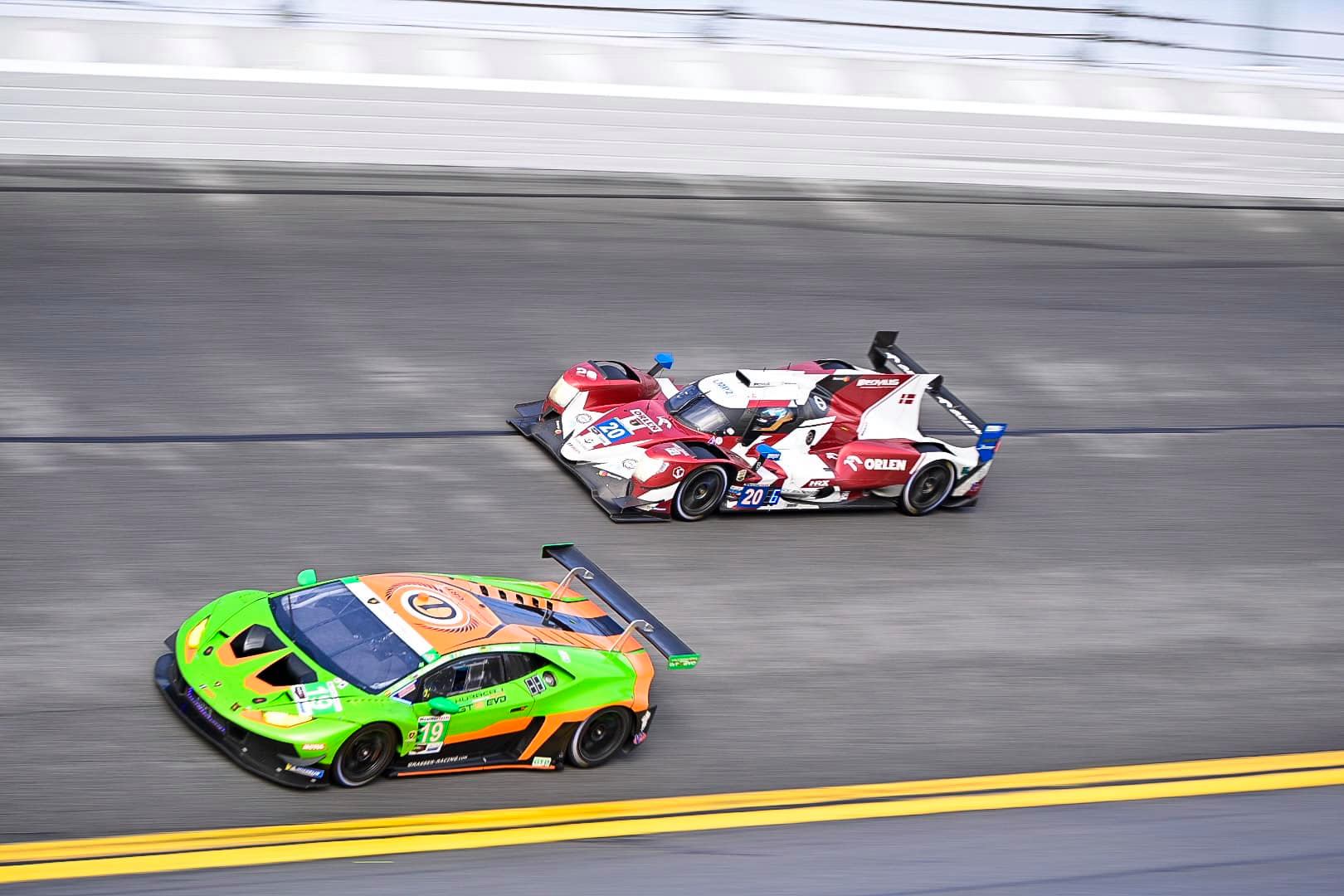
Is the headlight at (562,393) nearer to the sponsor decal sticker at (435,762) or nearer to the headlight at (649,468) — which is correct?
the headlight at (649,468)

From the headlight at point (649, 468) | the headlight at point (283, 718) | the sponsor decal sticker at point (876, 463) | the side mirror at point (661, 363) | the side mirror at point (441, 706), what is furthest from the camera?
the side mirror at point (661, 363)

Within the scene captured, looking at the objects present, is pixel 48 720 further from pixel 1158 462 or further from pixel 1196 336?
pixel 1196 336

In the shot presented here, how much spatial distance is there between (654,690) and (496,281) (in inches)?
271

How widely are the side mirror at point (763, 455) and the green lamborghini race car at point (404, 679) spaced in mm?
3121

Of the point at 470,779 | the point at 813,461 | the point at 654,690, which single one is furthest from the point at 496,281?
the point at 470,779

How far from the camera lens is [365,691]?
24.1 feet

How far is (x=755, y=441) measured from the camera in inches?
458

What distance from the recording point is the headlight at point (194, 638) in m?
7.76

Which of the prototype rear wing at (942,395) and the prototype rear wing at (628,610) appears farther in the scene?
the prototype rear wing at (942,395)

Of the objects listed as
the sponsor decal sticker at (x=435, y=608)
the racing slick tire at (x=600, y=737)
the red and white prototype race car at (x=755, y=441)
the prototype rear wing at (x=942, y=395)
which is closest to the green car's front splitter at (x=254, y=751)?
the sponsor decal sticker at (x=435, y=608)

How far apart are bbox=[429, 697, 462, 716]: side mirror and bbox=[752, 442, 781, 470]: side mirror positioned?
4.45 metres

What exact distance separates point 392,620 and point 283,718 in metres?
0.83

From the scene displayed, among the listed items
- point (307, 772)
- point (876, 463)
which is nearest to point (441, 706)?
point (307, 772)

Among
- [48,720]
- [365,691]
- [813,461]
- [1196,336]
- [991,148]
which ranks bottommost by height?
[48,720]
